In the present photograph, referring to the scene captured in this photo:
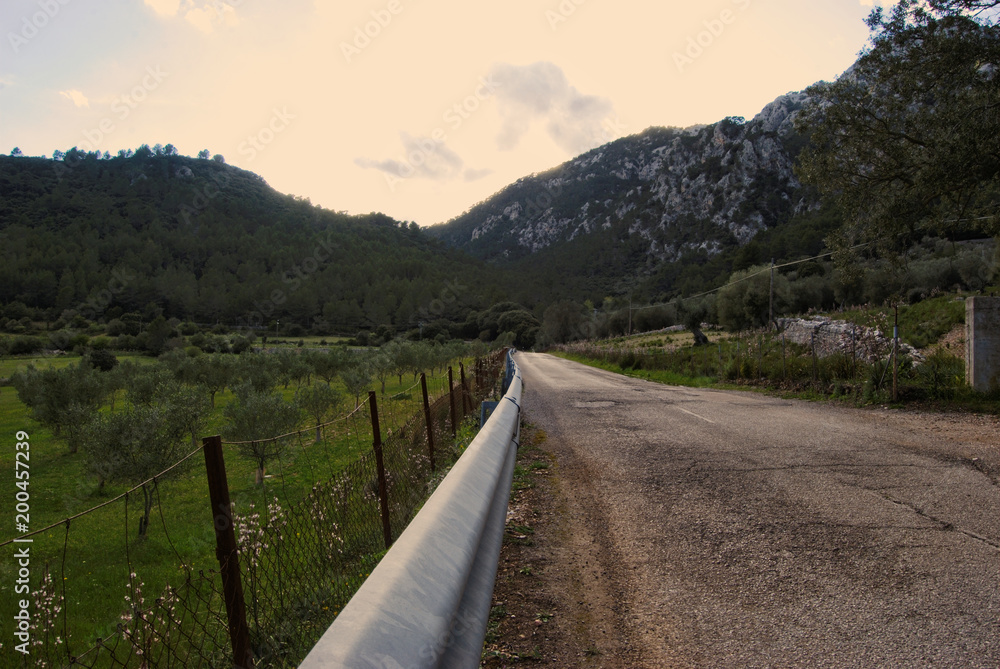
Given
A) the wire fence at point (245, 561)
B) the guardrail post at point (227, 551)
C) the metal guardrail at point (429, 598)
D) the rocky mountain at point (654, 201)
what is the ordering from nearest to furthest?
the metal guardrail at point (429, 598) → the guardrail post at point (227, 551) → the wire fence at point (245, 561) → the rocky mountain at point (654, 201)

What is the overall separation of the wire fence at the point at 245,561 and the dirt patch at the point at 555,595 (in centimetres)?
110

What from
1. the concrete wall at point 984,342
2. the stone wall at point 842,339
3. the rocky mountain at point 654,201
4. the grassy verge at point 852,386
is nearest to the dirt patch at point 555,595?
the grassy verge at point 852,386

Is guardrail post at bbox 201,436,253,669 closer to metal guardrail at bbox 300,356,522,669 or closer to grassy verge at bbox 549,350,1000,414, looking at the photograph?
metal guardrail at bbox 300,356,522,669

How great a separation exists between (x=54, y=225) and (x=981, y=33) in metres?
155

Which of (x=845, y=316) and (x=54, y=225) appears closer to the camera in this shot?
(x=845, y=316)

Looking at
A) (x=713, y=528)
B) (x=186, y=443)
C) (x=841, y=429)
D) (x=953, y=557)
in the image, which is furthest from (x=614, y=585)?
(x=186, y=443)

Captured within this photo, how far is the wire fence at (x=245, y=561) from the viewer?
2812mm

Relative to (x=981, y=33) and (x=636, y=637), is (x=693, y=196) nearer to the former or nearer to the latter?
(x=981, y=33)

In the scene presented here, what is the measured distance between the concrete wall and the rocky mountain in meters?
91.2

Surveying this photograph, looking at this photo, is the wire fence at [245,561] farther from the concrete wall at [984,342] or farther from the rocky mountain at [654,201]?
the rocky mountain at [654,201]

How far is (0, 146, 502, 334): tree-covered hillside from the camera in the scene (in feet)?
347

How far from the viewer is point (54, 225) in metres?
118

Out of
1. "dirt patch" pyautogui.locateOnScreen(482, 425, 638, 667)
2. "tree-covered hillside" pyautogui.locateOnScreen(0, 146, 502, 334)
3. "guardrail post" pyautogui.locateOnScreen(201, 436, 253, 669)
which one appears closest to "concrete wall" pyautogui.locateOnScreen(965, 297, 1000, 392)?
"dirt patch" pyautogui.locateOnScreen(482, 425, 638, 667)

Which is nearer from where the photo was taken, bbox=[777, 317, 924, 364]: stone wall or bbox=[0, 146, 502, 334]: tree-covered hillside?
bbox=[777, 317, 924, 364]: stone wall
